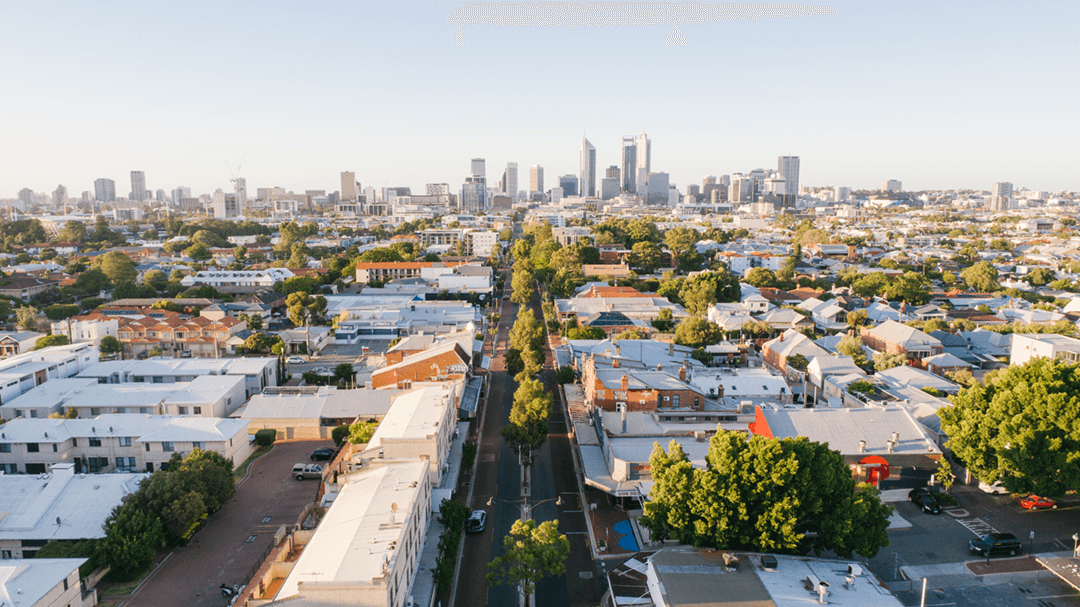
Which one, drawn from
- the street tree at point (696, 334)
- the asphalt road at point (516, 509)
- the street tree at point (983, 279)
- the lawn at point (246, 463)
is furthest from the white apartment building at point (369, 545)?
the street tree at point (983, 279)

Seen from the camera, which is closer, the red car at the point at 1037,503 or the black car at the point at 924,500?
the black car at the point at 924,500

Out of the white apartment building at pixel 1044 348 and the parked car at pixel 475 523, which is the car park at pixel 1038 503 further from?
the parked car at pixel 475 523

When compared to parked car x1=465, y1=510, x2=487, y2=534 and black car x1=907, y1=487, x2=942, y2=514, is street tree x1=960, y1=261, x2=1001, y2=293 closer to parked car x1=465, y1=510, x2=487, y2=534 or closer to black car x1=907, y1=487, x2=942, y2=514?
black car x1=907, y1=487, x2=942, y2=514

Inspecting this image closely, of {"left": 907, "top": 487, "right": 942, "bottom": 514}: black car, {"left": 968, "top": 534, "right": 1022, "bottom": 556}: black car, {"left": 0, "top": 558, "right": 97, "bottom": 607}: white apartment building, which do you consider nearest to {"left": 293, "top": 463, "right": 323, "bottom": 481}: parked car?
{"left": 0, "top": 558, "right": 97, "bottom": 607}: white apartment building

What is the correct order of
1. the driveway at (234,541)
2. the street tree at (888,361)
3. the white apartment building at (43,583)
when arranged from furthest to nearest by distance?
the street tree at (888,361) → the driveway at (234,541) → the white apartment building at (43,583)

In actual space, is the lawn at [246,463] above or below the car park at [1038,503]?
below

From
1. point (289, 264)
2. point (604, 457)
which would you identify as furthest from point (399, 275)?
point (604, 457)

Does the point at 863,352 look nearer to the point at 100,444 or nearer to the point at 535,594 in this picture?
the point at 535,594
